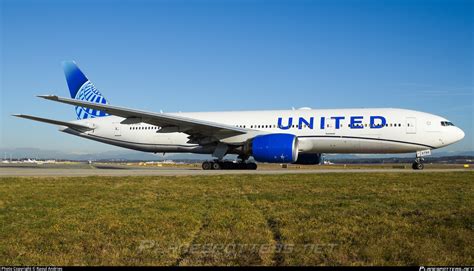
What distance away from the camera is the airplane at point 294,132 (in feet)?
74.9

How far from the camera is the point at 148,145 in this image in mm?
29047

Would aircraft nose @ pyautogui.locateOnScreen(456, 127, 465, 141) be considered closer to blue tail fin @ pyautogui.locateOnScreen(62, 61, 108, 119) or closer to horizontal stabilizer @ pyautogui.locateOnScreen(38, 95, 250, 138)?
horizontal stabilizer @ pyautogui.locateOnScreen(38, 95, 250, 138)

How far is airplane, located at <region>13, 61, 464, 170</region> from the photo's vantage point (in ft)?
74.9

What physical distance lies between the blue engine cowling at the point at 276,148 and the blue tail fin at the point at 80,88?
1396 cm

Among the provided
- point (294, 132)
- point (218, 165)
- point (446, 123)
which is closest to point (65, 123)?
point (218, 165)

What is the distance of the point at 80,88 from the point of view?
103ft

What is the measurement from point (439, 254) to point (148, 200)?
6.73 m

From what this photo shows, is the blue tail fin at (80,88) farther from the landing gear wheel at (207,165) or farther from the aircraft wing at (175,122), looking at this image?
the landing gear wheel at (207,165)

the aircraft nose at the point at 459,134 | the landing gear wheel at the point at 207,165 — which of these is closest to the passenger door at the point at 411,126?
the aircraft nose at the point at 459,134

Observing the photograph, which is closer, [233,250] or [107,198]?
[233,250]

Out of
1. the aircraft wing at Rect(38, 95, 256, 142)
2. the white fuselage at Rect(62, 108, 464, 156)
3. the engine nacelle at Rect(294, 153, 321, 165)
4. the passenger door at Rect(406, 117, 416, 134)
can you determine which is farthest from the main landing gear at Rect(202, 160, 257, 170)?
the passenger door at Rect(406, 117, 416, 134)

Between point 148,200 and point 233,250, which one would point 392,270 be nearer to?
point 233,250

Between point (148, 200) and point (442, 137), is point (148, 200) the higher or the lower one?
the lower one

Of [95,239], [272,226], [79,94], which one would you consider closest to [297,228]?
[272,226]
